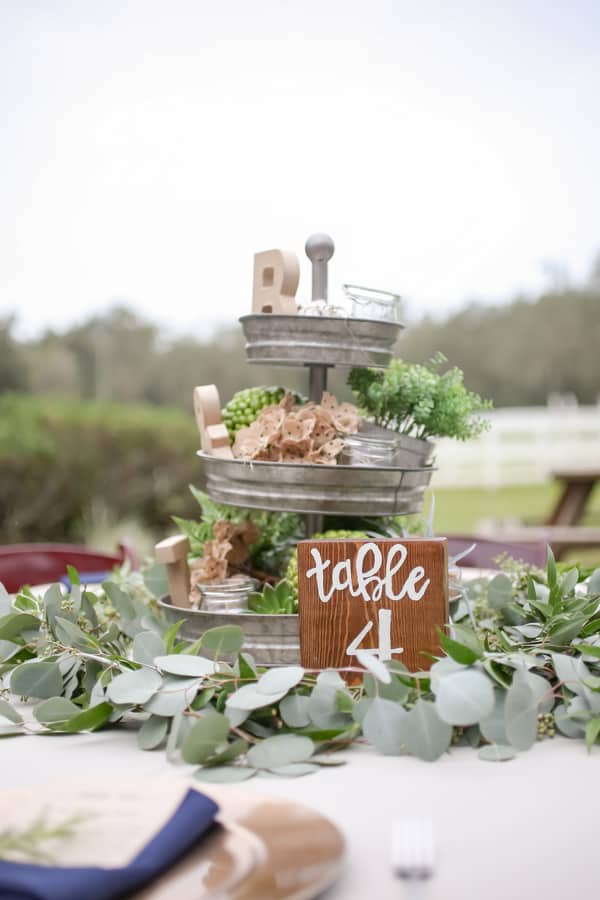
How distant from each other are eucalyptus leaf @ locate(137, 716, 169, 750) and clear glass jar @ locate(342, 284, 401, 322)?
0.61 metres

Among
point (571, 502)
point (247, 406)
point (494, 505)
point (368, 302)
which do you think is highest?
point (368, 302)

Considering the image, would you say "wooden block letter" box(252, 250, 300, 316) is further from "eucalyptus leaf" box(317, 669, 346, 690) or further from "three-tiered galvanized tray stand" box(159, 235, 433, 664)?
"eucalyptus leaf" box(317, 669, 346, 690)

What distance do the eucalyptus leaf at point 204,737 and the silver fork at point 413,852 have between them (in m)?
0.22

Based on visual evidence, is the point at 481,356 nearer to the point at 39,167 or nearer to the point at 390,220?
the point at 390,220

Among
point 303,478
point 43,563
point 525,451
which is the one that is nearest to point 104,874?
point 303,478

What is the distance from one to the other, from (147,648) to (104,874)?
418 millimetres

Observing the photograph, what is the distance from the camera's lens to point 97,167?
1126 cm

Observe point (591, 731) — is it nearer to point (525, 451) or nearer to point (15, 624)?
point (15, 624)

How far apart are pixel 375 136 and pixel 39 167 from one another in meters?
4.05

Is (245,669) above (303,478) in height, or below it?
below

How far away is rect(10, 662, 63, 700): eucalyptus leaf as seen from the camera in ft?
3.34

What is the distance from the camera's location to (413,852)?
2.10ft

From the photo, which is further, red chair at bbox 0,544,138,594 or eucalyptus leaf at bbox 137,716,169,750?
red chair at bbox 0,544,138,594

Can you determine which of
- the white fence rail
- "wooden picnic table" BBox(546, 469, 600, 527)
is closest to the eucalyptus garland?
"wooden picnic table" BBox(546, 469, 600, 527)
